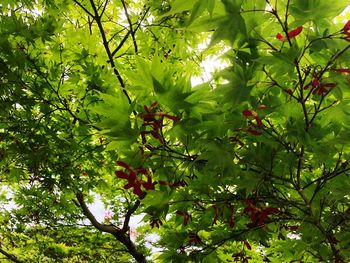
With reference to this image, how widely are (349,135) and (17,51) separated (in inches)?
108

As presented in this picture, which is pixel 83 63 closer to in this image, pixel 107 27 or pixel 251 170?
pixel 107 27

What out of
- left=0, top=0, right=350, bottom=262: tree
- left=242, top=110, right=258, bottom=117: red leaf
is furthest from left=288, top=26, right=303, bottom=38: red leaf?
left=242, top=110, right=258, bottom=117: red leaf

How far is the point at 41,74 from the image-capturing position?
3.08 m

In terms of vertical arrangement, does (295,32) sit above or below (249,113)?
above

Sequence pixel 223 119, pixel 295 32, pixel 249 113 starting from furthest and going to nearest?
pixel 223 119 → pixel 249 113 → pixel 295 32

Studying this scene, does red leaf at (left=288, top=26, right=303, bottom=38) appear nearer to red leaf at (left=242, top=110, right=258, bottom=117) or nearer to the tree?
the tree

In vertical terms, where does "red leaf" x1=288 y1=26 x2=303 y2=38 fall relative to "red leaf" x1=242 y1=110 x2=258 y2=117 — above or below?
above

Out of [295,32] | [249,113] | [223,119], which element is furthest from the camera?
[223,119]

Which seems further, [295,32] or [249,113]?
[249,113]

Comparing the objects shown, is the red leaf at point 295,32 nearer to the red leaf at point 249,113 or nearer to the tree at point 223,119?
the tree at point 223,119

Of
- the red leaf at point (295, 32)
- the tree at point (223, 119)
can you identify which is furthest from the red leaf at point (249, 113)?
the red leaf at point (295, 32)

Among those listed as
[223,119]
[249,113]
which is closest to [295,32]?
[249,113]

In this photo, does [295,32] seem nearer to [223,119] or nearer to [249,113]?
[249,113]

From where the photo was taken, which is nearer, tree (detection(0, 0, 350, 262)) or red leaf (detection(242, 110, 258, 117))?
tree (detection(0, 0, 350, 262))
